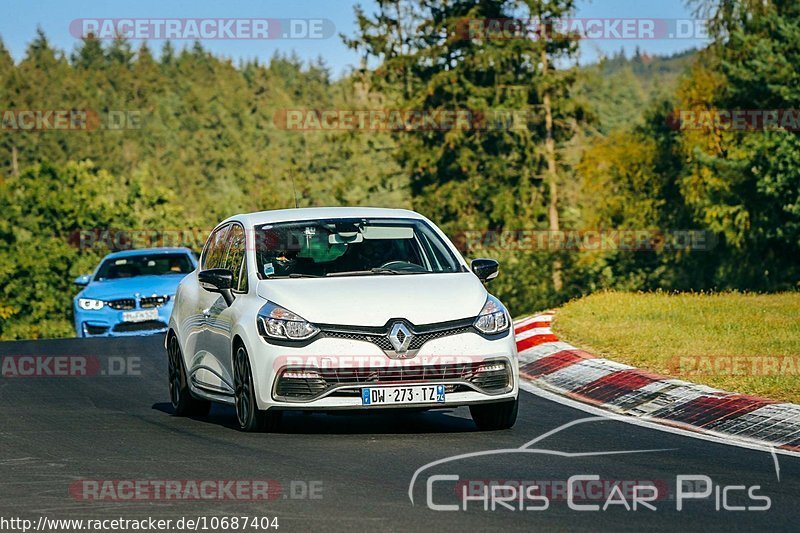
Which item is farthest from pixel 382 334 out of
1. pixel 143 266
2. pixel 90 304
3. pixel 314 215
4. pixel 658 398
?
pixel 143 266

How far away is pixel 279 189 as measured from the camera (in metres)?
140

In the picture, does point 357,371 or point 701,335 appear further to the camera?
point 701,335

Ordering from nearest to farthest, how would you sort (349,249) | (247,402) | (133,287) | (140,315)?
(247,402) → (349,249) → (140,315) → (133,287)

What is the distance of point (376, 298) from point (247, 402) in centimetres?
128

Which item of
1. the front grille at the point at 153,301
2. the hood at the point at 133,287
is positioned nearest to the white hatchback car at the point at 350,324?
the front grille at the point at 153,301

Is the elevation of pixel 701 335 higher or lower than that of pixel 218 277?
lower

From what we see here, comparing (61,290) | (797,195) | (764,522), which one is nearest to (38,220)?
(61,290)

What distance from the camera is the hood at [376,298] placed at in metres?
10.5

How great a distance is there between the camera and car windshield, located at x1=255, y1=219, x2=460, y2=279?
11500mm

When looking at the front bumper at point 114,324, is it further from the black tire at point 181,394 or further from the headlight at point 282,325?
the headlight at point 282,325

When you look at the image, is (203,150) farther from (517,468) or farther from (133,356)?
(517,468)

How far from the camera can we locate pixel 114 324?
2442 cm

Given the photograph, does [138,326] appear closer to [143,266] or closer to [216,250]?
[143,266]

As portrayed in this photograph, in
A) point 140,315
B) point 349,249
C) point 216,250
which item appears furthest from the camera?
→ point 140,315
